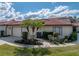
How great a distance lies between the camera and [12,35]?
39.2 m

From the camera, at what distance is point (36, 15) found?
39156 millimetres

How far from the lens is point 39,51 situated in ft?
129

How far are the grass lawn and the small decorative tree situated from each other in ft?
1.41

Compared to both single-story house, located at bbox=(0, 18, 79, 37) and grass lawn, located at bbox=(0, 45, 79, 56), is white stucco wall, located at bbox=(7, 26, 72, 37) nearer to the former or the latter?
single-story house, located at bbox=(0, 18, 79, 37)

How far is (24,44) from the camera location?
39.2m

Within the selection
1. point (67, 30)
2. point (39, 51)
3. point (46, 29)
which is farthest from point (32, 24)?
point (67, 30)

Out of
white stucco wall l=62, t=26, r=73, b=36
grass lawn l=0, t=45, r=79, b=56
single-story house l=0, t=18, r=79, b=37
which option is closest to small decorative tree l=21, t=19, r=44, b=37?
single-story house l=0, t=18, r=79, b=37

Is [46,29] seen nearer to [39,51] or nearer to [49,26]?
[49,26]

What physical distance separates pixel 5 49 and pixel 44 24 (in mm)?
1055

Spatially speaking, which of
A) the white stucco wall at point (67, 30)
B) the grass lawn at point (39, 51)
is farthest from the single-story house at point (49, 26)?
the grass lawn at point (39, 51)

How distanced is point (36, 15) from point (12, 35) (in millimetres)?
715

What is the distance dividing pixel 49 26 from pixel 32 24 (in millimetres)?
390

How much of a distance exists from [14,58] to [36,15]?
1.10 metres

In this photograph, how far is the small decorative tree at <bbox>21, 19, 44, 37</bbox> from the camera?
39.1 metres
